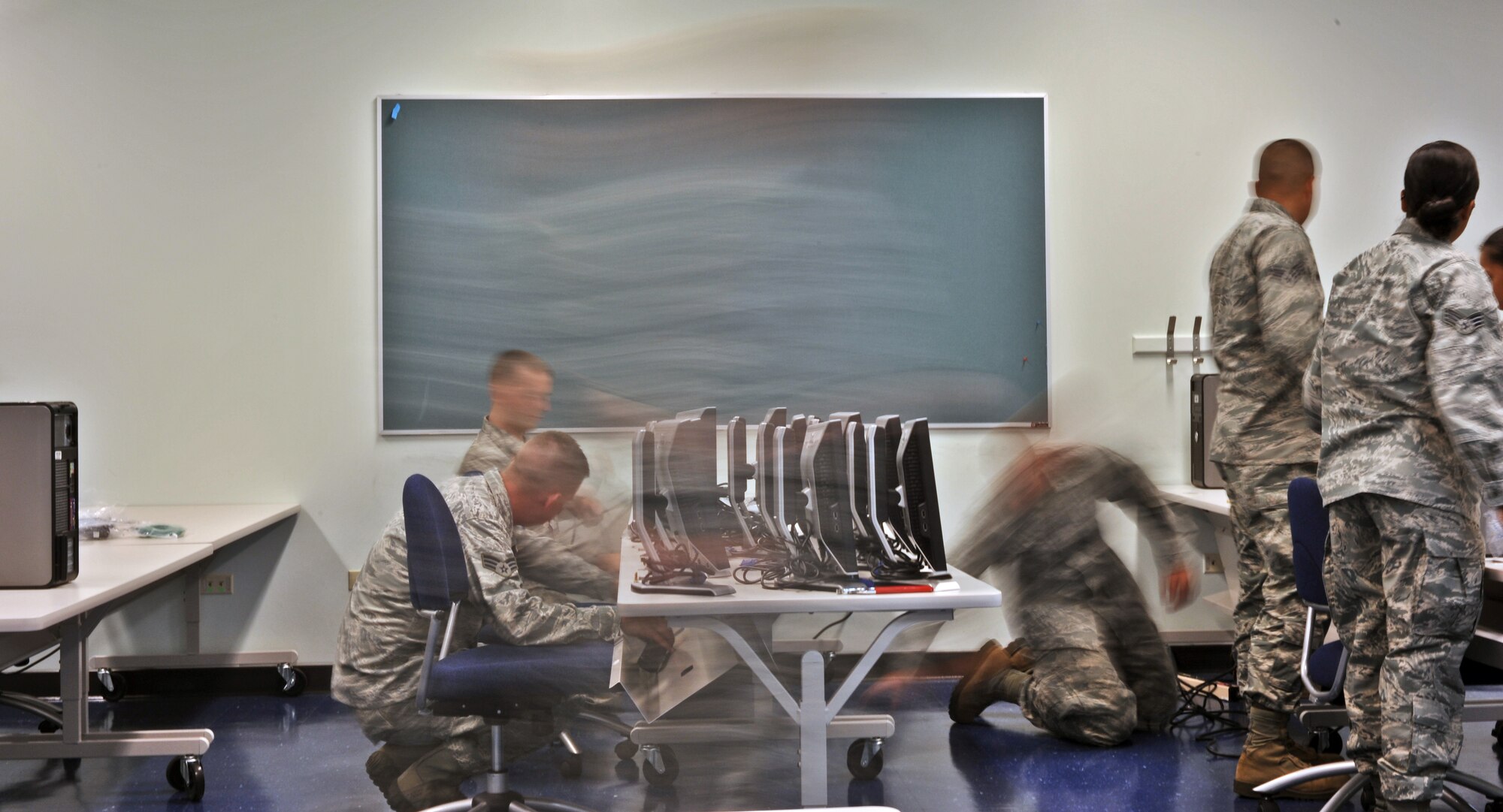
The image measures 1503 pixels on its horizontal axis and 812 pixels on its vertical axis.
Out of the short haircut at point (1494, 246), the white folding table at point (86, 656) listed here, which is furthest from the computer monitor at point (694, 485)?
the white folding table at point (86, 656)

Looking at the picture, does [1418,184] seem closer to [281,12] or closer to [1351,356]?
[281,12]

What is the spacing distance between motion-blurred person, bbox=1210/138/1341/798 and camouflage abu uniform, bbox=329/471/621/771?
0.34 metres

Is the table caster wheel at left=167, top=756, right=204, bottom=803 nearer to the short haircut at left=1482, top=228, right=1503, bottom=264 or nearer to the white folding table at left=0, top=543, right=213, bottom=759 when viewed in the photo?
the white folding table at left=0, top=543, right=213, bottom=759

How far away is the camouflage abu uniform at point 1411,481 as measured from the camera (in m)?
1.42

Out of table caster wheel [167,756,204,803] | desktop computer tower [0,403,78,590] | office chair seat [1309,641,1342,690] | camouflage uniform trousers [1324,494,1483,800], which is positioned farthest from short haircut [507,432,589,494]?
table caster wheel [167,756,204,803]

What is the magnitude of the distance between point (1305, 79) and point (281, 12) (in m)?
0.48

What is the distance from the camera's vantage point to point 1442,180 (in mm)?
627

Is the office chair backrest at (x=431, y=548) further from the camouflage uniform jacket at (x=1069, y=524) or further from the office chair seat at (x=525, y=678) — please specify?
the camouflage uniform jacket at (x=1069, y=524)

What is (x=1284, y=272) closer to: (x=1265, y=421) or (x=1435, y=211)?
(x=1435, y=211)

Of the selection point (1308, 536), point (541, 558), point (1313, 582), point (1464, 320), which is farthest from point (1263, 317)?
point (1313, 582)

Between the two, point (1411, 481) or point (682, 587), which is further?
point (1411, 481)

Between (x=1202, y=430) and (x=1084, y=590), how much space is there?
1.56 feet

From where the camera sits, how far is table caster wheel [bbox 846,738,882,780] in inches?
25.0

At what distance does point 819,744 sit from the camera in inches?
20.7
